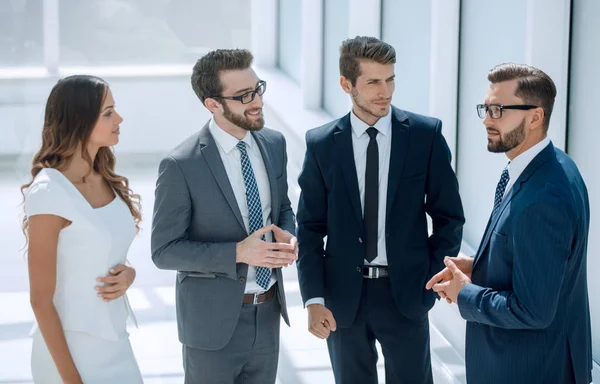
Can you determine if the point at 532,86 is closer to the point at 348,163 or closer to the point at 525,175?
the point at 525,175

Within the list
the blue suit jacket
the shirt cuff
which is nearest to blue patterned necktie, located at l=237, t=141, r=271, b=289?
the shirt cuff

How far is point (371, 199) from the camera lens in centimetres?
358

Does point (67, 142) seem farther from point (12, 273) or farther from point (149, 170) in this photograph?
point (149, 170)

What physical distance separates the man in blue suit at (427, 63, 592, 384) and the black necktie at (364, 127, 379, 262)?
1.89 feet

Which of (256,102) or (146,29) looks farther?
(146,29)

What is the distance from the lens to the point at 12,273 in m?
7.05

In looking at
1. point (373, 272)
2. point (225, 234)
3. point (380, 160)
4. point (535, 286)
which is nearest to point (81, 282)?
point (225, 234)

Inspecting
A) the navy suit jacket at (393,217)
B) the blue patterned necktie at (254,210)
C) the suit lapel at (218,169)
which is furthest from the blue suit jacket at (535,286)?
the suit lapel at (218,169)

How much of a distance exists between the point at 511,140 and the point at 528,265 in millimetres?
443

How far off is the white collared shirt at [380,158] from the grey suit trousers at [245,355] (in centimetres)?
47

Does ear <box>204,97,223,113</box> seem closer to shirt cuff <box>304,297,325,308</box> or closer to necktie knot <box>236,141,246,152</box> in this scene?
necktie knot <box>236,141,246,152</box>

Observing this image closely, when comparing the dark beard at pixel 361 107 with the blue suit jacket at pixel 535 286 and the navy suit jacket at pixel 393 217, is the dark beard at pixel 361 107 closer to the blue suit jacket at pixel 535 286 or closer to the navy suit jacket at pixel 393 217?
the navy suit jacket at pixel 393 217

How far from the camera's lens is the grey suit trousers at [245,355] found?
336 centimetres

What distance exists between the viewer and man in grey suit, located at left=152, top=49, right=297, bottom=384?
3.31 m
